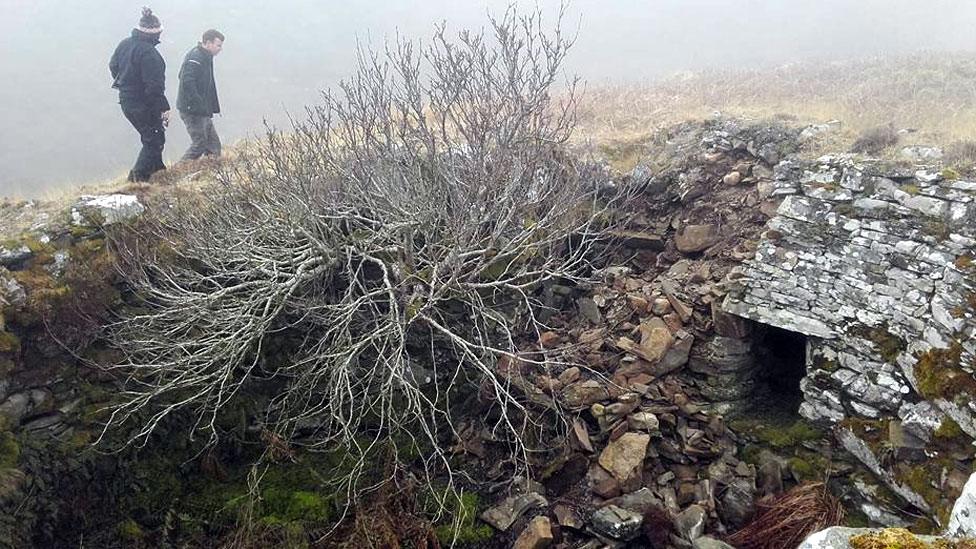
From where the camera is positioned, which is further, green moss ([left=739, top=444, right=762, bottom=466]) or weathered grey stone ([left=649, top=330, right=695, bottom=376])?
weathered grey stone ([left=649, top=330, right=695, bottom=376])

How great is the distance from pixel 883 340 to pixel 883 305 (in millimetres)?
341

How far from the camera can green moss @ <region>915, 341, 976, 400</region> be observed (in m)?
5.28

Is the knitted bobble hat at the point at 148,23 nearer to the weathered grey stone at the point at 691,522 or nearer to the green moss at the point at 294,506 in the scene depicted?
the green moss at the point at 294,506

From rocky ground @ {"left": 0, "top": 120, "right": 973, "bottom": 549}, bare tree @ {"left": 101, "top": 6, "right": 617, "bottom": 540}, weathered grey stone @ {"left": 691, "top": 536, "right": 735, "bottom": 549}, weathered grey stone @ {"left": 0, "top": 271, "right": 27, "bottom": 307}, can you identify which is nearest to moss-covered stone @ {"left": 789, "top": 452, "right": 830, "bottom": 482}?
rocky ground @ {"left": 0, "top": 120, "right": 973, "bottom": 549}

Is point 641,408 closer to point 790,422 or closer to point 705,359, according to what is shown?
point 705,359

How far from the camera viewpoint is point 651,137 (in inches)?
393

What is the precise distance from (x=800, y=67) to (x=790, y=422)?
12.6 meters

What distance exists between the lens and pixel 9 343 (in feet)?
19.8

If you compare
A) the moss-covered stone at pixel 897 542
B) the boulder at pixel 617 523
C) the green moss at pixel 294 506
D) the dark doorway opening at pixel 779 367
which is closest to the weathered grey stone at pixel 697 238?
the dark doorway opening at pixel 779 367

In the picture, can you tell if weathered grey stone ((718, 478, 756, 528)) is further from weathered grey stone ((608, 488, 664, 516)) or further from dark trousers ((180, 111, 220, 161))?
dark trousers ((180, 111, 220, 161))

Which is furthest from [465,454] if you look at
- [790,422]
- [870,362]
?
[870,362]

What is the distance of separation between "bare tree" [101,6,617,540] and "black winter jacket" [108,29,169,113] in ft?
6.34

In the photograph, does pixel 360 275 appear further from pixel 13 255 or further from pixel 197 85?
pixel 197 85

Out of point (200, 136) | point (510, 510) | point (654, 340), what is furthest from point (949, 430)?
point (200, 136)
